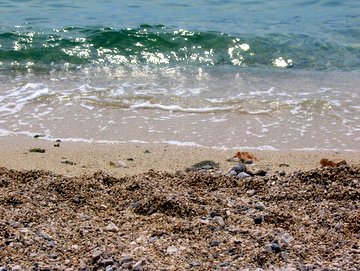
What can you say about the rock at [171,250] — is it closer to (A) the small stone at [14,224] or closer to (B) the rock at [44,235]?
(B) the rock at [44,235]

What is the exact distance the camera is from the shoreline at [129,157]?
6.11 m

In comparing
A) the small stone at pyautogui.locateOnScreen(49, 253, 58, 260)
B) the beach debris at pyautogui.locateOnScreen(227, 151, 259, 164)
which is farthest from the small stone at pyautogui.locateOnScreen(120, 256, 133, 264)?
the beach debris at pyautogui.locateOnScreen(227, 151, 259, 164)

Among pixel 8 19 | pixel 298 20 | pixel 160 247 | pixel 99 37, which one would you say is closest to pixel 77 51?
pixel 99 37

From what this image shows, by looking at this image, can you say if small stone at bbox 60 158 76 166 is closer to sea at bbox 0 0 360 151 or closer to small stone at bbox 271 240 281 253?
sea at bbox 0 0 360 151

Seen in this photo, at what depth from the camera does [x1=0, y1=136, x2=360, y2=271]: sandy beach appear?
4.05 meters

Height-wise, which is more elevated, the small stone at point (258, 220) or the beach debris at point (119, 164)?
the small stone at point (258, 220)

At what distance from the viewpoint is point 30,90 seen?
9.11 m

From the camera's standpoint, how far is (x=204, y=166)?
6082 millimetres

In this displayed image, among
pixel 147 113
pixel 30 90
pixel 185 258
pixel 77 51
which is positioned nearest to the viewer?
pixel 185 258

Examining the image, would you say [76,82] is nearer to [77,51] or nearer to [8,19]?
[77,51]

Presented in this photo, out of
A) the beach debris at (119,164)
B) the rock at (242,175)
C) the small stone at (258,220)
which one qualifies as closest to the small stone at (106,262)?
the small stone at (258,220)

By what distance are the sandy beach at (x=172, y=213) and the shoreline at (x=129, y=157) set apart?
2 cm

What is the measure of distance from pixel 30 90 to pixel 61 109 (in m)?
1.13

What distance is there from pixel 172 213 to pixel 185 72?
5.80 m
